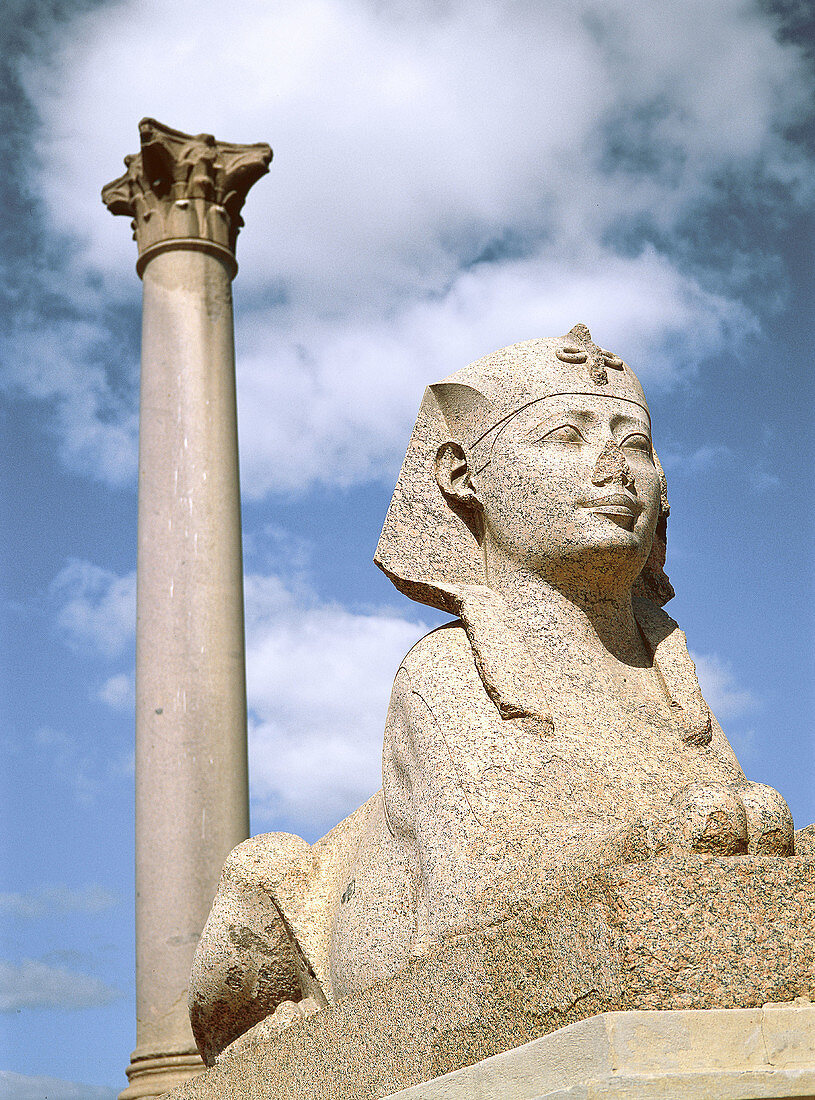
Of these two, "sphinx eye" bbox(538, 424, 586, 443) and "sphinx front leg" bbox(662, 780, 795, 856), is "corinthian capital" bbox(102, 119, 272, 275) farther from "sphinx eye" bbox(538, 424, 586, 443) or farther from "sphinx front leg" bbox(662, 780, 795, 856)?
"sphinx front leg" bbox(662, 780, 795, 856)

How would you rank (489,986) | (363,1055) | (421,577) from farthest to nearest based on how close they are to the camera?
(421,577), (363,1055), (489,986)

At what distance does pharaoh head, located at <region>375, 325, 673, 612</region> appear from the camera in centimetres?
477

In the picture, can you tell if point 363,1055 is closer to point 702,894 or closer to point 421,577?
point 702,894

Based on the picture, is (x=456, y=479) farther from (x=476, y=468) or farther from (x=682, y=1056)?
(x=682, y=1056)

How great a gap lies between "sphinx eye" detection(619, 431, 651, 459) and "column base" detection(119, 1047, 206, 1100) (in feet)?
17.8

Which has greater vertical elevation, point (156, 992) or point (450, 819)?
point (156, 992)

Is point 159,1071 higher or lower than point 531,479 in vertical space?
lower

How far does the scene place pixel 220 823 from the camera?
910 cm

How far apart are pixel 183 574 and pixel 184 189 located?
137 inches

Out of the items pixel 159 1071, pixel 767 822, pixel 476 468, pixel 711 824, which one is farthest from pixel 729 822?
pixel 159 1071

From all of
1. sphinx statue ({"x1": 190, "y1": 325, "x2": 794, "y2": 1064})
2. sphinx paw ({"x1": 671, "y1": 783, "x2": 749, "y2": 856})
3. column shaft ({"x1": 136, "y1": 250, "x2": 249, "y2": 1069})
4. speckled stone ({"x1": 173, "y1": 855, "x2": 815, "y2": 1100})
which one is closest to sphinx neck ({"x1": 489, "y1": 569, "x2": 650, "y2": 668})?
sphinx statue ({"x1": 190, "y1": 325, "x2": 794, "y2": 1064})

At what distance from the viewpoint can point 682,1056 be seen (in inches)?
114

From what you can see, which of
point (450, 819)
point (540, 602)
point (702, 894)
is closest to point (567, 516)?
point (540, 602)

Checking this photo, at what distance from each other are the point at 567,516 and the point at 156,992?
546 cm
